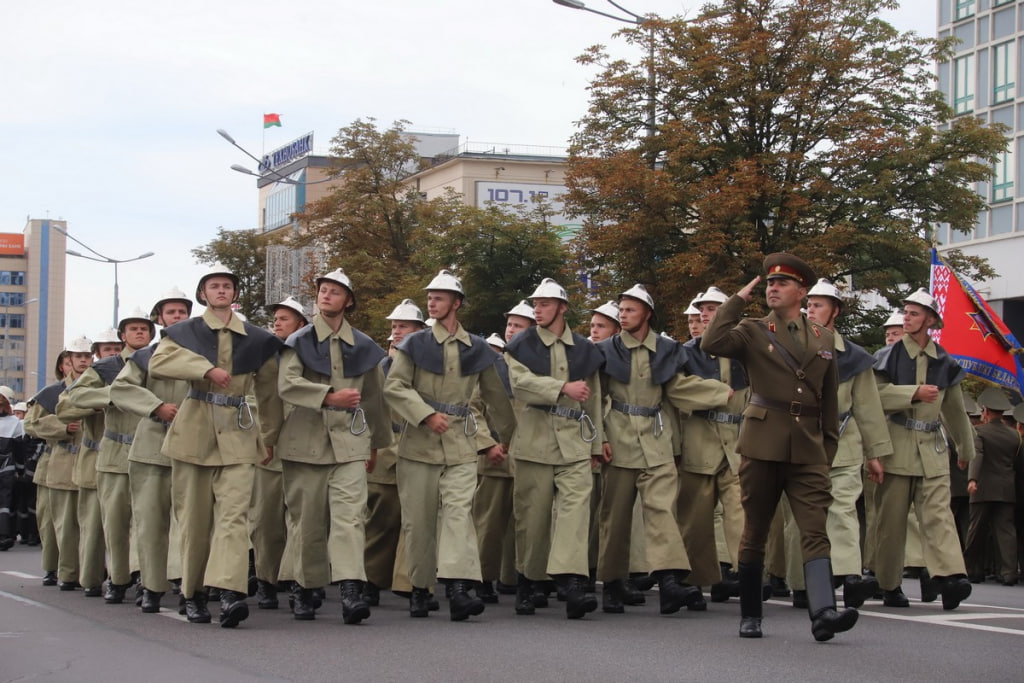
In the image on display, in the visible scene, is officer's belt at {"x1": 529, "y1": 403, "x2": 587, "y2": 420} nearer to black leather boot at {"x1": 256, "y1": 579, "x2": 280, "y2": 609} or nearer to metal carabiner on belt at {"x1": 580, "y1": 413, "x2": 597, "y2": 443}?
metal carabiner on belt at {"x1": 580, "y1": 413, "x2": 597, "y2": 443}

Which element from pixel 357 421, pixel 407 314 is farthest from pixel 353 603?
pixel 407 314

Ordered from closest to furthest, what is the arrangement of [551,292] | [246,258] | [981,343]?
[551,292]
[981,343]
[246,258]

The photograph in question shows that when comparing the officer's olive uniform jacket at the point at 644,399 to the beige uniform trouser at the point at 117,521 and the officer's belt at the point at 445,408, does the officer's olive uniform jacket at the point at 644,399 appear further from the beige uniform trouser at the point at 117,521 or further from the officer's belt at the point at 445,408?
Answer: the beige uniform trouser at the point at 117,521

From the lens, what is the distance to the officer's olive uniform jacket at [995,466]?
53.3 feet

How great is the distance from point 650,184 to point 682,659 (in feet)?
69.3

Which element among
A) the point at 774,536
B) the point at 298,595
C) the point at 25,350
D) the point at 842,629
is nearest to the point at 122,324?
the point at 298,595

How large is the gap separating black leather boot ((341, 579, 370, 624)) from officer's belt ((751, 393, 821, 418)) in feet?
9.54

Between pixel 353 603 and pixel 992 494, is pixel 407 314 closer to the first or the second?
pixel 353 603

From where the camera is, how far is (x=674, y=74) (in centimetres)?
3006

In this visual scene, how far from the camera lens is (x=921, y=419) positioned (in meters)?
11.6

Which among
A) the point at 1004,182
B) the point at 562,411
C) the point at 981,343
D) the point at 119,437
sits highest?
the point at 1004,182

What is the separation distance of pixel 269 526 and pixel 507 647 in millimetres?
3301

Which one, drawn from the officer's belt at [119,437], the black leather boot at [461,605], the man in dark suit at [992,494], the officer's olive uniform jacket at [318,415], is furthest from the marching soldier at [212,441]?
the man in dark suit at [992,494]

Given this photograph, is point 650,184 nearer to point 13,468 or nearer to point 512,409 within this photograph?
point 13,468
